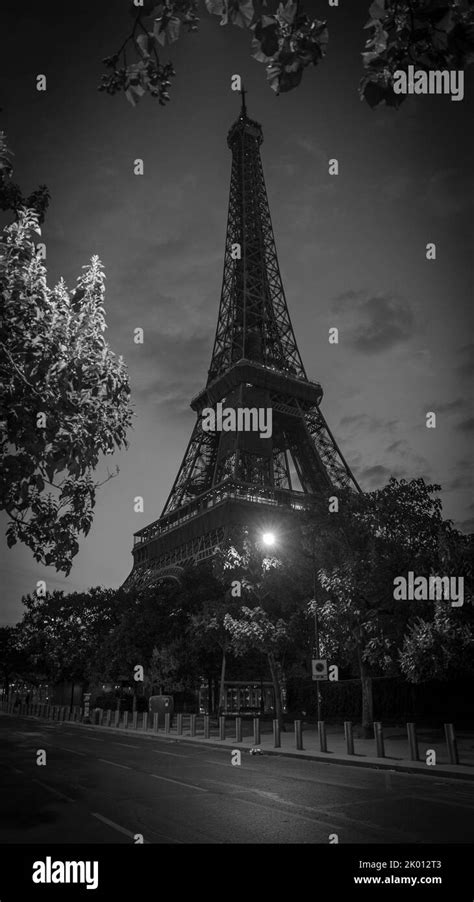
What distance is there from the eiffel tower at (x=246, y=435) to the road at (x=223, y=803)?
4742 centimetres

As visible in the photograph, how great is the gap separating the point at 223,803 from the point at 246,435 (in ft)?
215

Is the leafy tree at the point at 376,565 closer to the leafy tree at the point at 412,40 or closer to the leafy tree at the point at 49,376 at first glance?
the leafy tree at the point at 49,376

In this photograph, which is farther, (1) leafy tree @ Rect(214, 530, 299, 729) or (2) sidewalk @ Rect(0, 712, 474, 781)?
(1) leafy tree @ Rect(214, 530, 299, 729)

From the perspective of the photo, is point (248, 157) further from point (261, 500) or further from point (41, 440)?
point (41, 440)

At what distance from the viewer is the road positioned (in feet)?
25.4

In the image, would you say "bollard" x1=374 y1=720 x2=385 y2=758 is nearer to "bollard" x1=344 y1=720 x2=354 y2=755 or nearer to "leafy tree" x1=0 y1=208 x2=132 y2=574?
"bollard" x1=344 y1=720 x2=354 y2=755

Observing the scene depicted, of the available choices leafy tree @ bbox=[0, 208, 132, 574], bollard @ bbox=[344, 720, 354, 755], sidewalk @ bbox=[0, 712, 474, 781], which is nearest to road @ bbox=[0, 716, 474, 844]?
sidewalk @ bbox=[0, 712, 474, 781]

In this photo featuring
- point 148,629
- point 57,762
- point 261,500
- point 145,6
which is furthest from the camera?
point 261,500

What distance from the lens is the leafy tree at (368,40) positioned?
4.30m

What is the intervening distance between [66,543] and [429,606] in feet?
57.4

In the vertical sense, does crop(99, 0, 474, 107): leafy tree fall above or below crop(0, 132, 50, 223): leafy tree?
below

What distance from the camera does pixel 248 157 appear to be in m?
98.9

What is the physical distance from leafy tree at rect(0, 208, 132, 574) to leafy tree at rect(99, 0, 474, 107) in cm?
438

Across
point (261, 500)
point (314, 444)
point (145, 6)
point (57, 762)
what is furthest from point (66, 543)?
point (314, 444)
